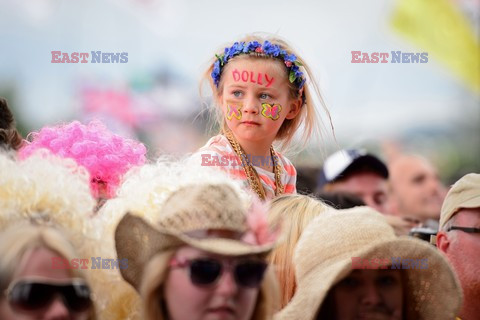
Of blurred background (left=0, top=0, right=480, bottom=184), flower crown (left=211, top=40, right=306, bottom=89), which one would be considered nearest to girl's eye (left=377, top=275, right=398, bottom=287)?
flower crown (left=211, top=40, right=306, bottom=89)

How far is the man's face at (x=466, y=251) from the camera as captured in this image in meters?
3.73

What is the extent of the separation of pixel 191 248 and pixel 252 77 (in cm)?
194

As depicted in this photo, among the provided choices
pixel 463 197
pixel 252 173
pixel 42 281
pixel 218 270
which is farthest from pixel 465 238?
pixel 42 281

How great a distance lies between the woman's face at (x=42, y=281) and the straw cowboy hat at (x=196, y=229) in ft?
0.89

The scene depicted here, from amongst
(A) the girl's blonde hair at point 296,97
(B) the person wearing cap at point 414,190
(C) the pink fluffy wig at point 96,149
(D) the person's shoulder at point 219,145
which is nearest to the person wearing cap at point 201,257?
(C) the pink fluffy wig at point 96,149

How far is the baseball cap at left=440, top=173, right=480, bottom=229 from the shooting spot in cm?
381

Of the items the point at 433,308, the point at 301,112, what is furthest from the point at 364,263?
the point at 301,112

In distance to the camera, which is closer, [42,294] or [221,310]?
[42,294]

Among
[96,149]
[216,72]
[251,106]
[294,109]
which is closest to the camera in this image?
[96,149]

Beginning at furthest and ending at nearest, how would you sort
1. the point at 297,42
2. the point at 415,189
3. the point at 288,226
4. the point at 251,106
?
the point at 297,42
the point at 415,189
the point at 251,106
the point at 288,226

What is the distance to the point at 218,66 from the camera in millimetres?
4629

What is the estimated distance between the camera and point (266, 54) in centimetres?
452

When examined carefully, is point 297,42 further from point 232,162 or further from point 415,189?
point 232,162

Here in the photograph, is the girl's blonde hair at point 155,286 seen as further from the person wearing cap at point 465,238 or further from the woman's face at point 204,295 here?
the person wearing cap at point 465,238
